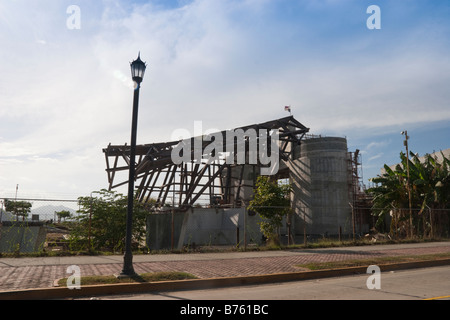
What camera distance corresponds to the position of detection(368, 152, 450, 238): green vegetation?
25.2 meters

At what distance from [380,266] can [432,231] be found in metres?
15.0

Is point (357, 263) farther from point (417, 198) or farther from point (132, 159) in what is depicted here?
point (417, 198)

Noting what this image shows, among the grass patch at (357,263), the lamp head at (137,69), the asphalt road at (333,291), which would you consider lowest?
the asphalt road at (333,291)

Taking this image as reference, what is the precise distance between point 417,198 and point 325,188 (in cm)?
673

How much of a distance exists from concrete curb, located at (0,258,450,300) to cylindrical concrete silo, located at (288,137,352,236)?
18055 millimetres

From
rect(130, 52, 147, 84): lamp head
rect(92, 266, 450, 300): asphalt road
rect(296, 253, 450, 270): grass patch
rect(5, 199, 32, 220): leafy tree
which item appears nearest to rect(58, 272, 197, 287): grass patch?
rect(92, 266, 450, 300): asphalt road

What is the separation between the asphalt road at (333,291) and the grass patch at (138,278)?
2.39 feet

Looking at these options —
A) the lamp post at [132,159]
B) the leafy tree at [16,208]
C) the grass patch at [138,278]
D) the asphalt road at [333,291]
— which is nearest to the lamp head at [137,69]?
the lamp post at [132,159]

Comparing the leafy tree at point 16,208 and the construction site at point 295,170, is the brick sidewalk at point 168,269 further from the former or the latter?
the construction site at point 295,170

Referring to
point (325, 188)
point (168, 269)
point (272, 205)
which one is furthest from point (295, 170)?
point (168, 269)

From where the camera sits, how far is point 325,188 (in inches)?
1175

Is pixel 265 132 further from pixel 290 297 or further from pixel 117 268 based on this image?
pixel 290 297

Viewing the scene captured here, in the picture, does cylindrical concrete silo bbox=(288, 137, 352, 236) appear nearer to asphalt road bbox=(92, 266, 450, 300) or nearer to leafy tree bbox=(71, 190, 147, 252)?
leafy tree bbox=(71, 190, 147, 252)

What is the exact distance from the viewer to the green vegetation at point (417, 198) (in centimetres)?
2522
